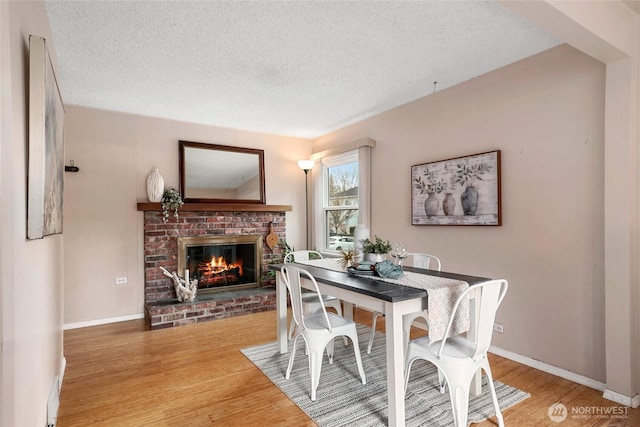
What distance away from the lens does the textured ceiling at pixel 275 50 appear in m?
2.24

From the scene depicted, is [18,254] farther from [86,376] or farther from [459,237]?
[459,237]

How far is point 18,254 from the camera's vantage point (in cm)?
124

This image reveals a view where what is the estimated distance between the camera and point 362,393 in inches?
97.3

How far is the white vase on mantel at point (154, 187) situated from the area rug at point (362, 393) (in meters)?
2.38

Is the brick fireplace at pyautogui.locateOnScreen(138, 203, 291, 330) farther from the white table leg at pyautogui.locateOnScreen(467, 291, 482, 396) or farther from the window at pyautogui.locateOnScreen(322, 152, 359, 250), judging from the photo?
the white table leg at pyautogui.locateOnScreen(467, 291, 482, 396)

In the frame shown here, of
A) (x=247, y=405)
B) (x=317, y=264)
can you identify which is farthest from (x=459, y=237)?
(x=247, y=405)

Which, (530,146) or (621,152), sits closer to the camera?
(621,152)

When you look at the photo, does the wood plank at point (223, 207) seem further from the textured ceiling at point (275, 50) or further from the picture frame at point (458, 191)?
the picture frame at point (458, 191)

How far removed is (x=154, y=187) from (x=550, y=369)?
4533 mm

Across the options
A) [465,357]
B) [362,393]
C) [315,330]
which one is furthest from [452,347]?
[315,330]

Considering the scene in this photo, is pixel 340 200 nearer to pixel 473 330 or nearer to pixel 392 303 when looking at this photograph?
pixel 473 330

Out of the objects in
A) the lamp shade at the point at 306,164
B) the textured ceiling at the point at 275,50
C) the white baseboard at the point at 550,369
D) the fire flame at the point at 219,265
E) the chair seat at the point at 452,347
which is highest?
the textured ceiling at the point at 275,50

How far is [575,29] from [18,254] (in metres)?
2.90

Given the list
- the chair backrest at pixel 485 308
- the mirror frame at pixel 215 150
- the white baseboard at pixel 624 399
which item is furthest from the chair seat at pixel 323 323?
the mirror frame at pixel 215 150
